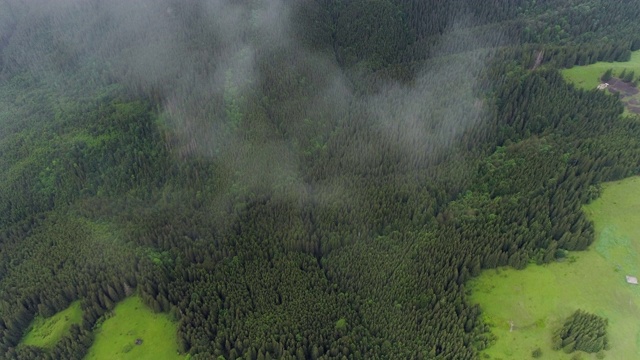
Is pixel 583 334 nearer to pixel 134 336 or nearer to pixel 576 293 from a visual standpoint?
pixel 576 293

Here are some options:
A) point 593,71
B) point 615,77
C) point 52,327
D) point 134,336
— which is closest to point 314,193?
point 134,336

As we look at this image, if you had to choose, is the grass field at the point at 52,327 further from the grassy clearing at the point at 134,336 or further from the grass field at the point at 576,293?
the grass field at the point at 576,293

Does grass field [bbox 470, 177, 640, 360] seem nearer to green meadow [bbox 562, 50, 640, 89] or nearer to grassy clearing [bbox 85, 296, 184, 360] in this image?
green meadow [bbox 562, 50, 640, 89]

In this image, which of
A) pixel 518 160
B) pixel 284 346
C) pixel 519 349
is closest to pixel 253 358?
pixel 284 346

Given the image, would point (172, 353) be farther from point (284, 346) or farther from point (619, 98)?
point (619, 98)

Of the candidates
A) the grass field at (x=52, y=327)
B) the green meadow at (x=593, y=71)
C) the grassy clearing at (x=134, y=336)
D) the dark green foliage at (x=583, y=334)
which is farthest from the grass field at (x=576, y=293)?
the grass field at (x=52, y=327)
